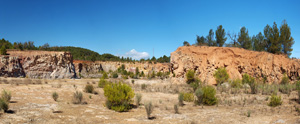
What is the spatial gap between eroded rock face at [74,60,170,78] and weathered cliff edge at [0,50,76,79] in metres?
20.1

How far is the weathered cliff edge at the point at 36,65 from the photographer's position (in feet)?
81.4

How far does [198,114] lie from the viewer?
8.43 metres

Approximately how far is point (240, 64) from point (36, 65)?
A: 27.9 meters

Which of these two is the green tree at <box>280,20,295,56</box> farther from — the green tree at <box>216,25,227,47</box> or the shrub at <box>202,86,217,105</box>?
the shrub at <box>202,86,217,105</box>

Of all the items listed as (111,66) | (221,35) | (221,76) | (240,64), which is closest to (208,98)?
(221,76)

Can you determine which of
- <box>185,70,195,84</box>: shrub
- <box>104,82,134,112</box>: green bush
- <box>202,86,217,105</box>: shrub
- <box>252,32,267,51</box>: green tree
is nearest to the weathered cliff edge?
<box>185,70,195,84</box>: shrub

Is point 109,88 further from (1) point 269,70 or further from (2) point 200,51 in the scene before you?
(1) point 269,70

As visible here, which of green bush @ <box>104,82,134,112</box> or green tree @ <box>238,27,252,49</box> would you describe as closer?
green bush @ <box>104,82,134,112</box>

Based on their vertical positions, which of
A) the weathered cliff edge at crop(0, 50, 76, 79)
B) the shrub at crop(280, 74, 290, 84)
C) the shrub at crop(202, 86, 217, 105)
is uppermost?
the weathered cliff edge at crop(0, 50, 76, 79)

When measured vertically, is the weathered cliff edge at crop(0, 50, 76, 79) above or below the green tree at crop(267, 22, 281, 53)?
below

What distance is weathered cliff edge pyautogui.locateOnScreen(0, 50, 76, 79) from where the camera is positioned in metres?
24.8

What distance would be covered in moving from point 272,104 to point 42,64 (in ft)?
95.1

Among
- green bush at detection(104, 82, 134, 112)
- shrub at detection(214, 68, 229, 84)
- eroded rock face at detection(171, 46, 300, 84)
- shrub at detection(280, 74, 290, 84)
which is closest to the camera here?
green bush at detection(104, 82, 134, 112)

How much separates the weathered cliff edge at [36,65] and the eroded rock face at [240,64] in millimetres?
19343
